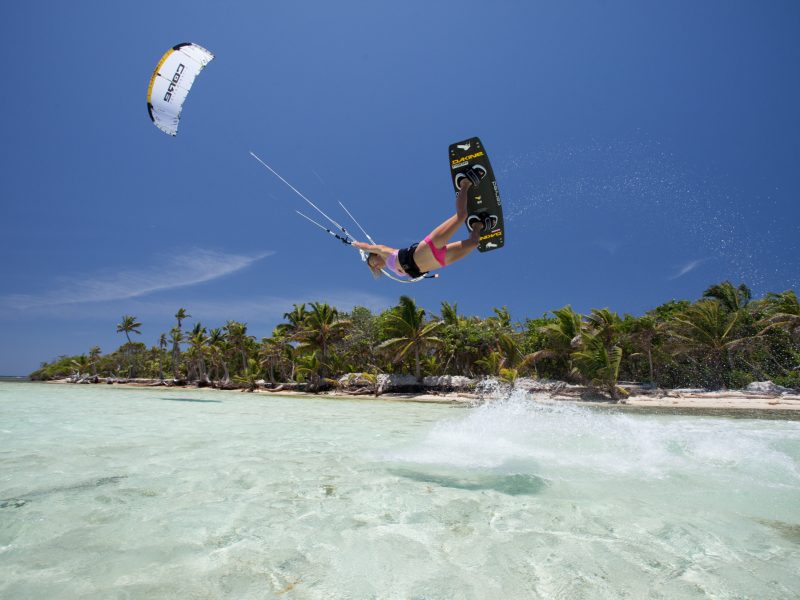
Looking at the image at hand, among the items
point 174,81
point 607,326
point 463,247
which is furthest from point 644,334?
point 174,81

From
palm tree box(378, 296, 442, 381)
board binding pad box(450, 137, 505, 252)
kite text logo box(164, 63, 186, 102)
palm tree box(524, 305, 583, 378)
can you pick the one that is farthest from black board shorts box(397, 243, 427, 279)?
palm tree box(378, 296, 442, 381)

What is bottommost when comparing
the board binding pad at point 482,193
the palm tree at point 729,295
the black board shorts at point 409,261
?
the black board shorts at point 409,261

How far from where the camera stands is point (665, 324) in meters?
35.1

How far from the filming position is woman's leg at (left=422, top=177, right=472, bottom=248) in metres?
6.86

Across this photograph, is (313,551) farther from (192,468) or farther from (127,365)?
(127,365)

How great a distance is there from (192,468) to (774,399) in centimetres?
3312

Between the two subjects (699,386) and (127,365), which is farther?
(127,365)

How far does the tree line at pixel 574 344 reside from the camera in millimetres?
33125

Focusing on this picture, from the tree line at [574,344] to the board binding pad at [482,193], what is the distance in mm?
26692

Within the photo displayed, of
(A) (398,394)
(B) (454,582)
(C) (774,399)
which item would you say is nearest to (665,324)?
(C) (774,399)

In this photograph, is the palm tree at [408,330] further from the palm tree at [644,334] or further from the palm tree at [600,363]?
the palm tree at [644,334]

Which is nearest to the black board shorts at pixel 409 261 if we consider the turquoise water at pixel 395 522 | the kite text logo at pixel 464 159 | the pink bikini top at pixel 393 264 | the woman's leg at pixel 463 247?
the pink bikini top at pixel 393 264

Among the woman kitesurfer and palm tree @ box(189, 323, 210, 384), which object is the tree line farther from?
the woman kitesurfer

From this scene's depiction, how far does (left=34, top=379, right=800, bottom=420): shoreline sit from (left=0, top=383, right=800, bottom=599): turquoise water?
62.5ft
